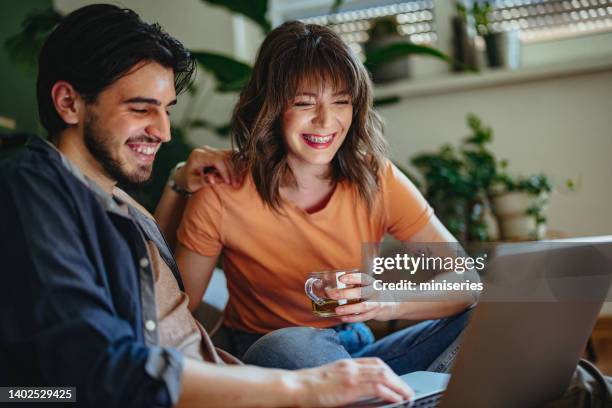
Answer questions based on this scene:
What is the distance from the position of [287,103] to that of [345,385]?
75cm

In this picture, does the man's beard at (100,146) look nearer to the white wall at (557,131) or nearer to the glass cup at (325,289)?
the glass cup at (325,289)

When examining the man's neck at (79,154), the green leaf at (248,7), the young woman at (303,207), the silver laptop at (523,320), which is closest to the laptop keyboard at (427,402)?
the silver laptop at (523,320)

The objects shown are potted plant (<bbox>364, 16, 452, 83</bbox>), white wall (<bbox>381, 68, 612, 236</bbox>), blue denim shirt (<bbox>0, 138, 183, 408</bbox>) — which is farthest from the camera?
potted plant (<bbox>364, 16, 452, 83</bbox>)

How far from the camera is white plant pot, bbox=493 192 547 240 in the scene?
2301 millimetres

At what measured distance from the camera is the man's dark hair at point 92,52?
3.54ft

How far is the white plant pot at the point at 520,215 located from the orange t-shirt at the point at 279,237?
0.84 m

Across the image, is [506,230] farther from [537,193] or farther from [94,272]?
[94,272]

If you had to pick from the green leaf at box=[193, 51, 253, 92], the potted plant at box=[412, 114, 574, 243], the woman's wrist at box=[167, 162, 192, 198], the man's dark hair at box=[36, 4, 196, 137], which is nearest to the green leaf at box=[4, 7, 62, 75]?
the green leaf at box=[193, 51, 253, 92]

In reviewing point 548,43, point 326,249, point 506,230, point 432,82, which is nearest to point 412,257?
point 326,249

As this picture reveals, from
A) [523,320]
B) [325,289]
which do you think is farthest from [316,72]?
[523,320]

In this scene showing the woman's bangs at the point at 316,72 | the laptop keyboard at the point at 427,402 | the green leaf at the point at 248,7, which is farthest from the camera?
the green leaf at the point at 248,7

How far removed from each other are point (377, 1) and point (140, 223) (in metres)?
2.09

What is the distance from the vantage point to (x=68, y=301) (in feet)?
2.71

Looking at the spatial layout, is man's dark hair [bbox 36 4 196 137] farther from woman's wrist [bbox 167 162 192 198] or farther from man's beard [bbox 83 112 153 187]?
woman's wrist [bbox 167 162 192 198]
